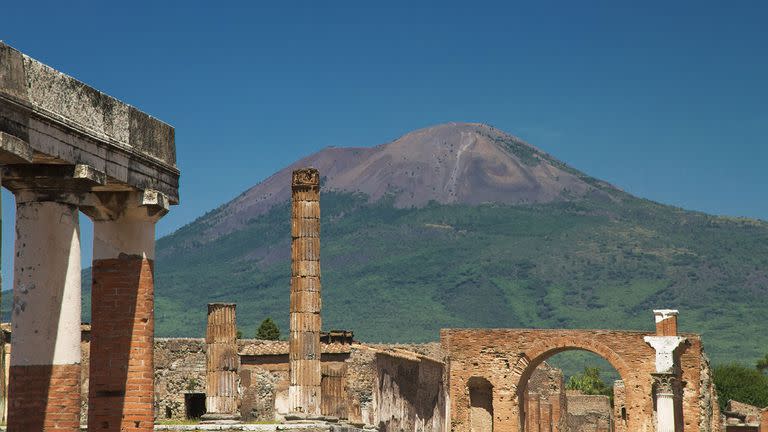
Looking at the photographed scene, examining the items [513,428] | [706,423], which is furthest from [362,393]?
[706,423]

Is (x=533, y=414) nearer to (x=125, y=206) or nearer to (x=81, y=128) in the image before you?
(x=125, y=206)

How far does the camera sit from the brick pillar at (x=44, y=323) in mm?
14023

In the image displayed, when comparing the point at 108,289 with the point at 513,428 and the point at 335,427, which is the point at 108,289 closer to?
the point at 335,427

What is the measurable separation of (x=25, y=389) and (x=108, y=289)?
1949 millimetres

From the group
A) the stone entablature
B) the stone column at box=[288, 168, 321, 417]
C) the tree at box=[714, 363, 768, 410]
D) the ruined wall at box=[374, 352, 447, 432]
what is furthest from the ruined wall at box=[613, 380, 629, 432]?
the tree at box=[714, 363, 768, 410]

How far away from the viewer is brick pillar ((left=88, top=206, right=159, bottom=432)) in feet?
51.0

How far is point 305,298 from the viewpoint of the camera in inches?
1168

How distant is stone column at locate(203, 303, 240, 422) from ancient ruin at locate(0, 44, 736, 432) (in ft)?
0.13

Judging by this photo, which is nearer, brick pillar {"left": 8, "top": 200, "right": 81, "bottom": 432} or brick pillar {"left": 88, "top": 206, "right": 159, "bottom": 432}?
brick pillar {"left": 8, "top": 200, "right": 81, "bottom": 432}

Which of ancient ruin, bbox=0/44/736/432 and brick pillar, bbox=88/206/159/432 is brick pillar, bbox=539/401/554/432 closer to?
ancient ruin, bbox=0/44/736/432

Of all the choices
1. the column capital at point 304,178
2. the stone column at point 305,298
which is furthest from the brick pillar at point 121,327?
the column capital at point 304,178

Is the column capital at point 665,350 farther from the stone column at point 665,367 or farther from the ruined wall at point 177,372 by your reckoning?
the ruined wall at point 177,372

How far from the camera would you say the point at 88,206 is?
15547 mm

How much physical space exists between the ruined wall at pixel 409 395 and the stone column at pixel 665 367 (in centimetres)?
635
